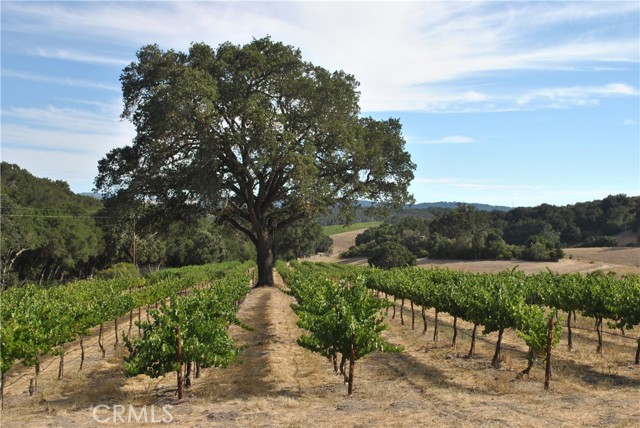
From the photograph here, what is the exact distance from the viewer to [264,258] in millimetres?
38344

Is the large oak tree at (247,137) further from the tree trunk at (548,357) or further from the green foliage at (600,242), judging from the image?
the green foliage at (600,242)

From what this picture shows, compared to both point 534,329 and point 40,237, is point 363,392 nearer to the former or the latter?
point 534,329

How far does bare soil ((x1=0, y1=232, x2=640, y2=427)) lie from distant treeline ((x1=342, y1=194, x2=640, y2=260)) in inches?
2612

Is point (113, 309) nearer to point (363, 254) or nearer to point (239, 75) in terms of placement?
point (239, 75)

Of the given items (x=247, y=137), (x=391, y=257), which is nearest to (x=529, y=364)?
(x=247, y=137)

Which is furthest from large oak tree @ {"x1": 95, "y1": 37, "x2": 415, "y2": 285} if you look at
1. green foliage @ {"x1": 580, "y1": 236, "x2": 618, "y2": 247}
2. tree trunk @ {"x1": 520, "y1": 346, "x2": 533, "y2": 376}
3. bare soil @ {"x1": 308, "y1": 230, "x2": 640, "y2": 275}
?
green foliage @ {"x1": 580, "y1": 236, "x2": 618, "y2": 247}

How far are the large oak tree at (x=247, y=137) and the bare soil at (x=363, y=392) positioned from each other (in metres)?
13.7

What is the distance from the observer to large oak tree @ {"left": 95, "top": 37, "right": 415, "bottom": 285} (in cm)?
2947

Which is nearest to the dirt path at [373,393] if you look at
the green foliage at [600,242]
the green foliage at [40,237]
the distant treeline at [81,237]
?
the distant treeline at [81,237]

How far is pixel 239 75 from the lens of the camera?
101ft

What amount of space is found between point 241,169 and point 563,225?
87230 millimetres

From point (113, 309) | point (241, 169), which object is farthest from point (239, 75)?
point (113, 309)

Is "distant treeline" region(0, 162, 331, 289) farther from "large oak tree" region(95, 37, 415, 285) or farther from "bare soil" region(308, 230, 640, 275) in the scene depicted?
"bare soil" region(308, 230, 640, 275)

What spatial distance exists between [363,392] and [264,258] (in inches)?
1034
